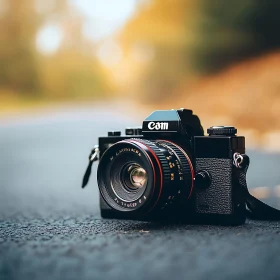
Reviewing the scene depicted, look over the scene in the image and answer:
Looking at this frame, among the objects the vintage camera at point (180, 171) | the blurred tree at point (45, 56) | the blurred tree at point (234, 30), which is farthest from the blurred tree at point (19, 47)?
the vintage camera at point (180, 171)

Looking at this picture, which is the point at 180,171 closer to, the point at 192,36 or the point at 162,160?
the point at 162,160

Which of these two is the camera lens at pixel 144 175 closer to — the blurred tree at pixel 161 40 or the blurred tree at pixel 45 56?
the blurred tree at pixel 161 40

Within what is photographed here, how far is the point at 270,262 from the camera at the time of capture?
0.60 m

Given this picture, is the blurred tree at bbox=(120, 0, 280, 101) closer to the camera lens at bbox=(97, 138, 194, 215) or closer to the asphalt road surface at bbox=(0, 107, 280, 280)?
the asphalt road surface at bbox=(0, 107, 280, 280)

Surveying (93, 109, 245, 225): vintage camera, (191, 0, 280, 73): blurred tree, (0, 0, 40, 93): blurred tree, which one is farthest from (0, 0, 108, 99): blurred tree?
(93, 109, 245, 225): vintage camera

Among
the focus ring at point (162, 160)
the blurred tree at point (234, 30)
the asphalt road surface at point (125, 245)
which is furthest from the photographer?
the blurred tree at point (234, 30)

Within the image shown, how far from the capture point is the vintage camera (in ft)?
2.65

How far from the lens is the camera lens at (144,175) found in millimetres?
778

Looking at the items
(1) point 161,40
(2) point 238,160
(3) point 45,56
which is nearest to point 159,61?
(1) point 161,40

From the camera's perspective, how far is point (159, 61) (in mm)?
1421

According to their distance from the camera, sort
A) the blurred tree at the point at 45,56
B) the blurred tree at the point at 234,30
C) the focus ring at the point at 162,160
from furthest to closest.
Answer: the blurred tree at the point at 45,56 < the blurred tree at the point at 234,30 < the focus ring at the point at 162,160

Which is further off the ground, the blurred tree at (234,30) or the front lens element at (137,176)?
the blurred tree at (234,30)

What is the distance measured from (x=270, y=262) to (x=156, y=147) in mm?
282

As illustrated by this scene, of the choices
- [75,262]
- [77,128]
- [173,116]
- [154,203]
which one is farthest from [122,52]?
[75,262]
